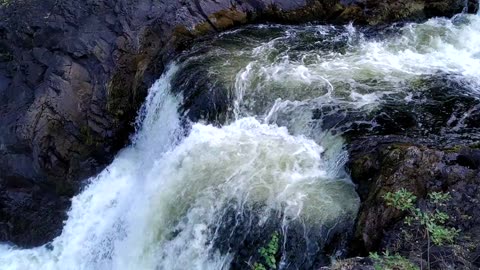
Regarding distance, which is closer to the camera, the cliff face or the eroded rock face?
the eroded rock face

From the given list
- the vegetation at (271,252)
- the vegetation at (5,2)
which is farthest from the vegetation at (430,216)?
the vegetation at (5,2)

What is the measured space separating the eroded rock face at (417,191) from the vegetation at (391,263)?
4.8 inches

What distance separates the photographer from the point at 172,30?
27.4 feet

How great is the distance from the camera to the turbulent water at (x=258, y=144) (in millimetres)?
5660

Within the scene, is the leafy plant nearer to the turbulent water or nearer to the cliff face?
the turbulent water

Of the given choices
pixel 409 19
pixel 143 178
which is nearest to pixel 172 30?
pixel 143 178

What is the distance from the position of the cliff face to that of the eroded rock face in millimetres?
4145

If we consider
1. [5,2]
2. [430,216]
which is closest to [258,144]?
[430,216]

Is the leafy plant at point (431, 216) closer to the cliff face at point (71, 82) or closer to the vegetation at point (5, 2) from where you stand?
the cliff face at point (71, 82)

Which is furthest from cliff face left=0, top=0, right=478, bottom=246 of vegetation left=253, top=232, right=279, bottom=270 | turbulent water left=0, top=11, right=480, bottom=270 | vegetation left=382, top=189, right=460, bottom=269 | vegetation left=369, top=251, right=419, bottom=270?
vegetation left=369, top=251, right=419, bottom=270

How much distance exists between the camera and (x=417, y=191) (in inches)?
195

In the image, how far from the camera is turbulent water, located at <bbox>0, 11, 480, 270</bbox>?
5.66 metres

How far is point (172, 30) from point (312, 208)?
14.4 ft

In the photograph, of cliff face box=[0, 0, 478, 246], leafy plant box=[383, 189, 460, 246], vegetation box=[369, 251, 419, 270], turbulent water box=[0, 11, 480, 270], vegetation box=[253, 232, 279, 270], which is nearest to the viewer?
vegetation box=[369, 251, 419, 270]
